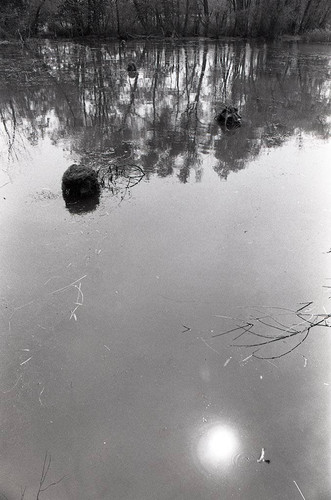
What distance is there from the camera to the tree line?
16.9 metres

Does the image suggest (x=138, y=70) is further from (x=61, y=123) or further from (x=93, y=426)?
(x=93, y=426)

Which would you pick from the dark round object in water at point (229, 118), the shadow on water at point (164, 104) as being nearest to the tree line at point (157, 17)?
the shadow on water at point (164, 104)

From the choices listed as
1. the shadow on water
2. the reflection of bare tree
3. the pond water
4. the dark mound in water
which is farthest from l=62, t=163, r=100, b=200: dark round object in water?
the reflection of bare tree

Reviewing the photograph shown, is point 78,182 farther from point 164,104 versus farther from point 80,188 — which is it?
point 164,104

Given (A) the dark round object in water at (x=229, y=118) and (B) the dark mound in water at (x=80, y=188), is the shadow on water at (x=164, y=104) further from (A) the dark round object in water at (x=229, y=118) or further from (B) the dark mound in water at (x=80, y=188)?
(B) the dark mound in water at (x=80, y=188)

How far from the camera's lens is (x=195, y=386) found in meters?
2.99

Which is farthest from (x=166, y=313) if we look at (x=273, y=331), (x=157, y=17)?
(x=157, y=17)

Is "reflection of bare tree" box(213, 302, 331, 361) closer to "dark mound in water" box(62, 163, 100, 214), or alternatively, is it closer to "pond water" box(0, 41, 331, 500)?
"pond water" box(0, 41, 331, 500)

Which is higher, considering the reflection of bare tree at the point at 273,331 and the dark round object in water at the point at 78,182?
the dark round object in water at the point at 78,182

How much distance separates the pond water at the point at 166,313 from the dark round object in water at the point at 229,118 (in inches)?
8.4

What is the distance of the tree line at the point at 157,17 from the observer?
55.4 ft

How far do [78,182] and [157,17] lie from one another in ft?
52.1

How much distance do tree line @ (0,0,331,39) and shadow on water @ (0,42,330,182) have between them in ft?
13.2

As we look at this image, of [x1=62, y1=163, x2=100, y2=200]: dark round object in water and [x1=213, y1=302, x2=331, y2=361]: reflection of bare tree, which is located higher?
[x1=62, y1=163, x2=100, y2=200]: dark round object in water
